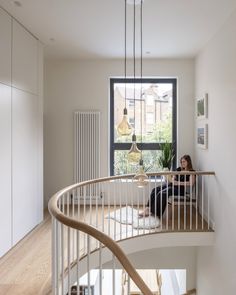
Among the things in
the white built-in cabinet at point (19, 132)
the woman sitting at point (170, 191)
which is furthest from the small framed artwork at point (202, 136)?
the white built-in cabinet at point (19, 132)

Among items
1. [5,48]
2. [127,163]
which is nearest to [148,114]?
[127,163]

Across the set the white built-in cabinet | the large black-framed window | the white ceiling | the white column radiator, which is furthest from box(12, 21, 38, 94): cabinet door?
the large black-framed window

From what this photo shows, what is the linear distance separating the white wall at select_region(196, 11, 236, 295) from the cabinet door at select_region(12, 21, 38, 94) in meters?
2.72

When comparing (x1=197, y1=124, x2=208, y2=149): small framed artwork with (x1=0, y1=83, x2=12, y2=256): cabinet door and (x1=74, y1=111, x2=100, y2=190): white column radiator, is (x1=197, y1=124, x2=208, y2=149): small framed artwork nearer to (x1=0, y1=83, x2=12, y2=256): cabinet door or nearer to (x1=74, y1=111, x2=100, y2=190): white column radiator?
(x1=74, y1=111, x2=100, y2=190): white column radiator

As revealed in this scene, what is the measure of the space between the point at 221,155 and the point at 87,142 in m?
2.70

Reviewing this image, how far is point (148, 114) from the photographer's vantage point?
6199 mm

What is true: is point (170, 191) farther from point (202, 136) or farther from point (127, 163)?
point (127, 163)

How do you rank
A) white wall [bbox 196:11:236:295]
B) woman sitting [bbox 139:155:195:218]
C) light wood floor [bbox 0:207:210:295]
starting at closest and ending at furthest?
light wood floor [bbox 0:207:210:295] < white wall [bbox 196:11:236:295] < woman sitting [bbox 139:155:195:218]

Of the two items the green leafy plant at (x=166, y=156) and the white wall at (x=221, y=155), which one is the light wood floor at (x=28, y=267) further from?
the green leafy plant at (x=166, y=156)

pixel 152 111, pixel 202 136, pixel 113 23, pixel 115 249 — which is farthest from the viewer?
pixel 152 111

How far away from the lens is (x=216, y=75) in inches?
177

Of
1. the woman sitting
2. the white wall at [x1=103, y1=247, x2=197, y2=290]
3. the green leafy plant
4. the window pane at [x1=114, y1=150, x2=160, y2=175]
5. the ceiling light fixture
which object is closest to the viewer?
the ceiling light fixture

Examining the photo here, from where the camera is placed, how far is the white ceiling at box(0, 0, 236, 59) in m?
3.51

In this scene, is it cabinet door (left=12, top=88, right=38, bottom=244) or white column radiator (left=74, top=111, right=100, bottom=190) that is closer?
cabinet door (left=12, top=88, right=38, bottom=244)
